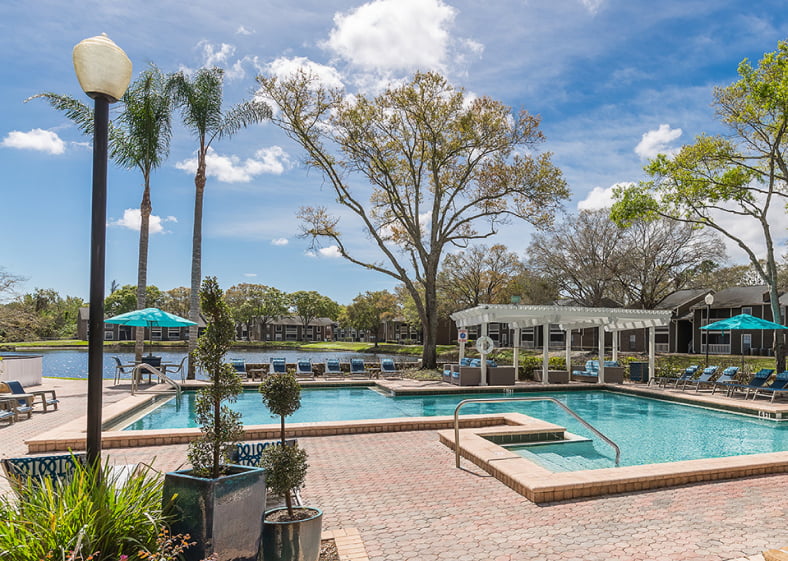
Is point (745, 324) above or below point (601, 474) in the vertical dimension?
above

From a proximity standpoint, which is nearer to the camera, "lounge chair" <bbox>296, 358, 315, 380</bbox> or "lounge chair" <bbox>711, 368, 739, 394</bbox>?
"lounge chair" <bbox>711, 368, 739, 394</bbox>

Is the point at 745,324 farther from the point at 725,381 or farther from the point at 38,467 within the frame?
the point at 38,467

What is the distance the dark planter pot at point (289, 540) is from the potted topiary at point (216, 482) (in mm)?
118

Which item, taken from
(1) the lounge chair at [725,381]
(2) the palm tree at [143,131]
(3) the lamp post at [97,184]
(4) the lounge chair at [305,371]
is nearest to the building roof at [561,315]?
(1) the lounge chair at [725,381]

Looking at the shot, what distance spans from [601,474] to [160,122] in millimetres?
17952

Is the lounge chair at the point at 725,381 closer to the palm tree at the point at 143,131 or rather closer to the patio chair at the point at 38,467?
the patio chair at the point at 38,467

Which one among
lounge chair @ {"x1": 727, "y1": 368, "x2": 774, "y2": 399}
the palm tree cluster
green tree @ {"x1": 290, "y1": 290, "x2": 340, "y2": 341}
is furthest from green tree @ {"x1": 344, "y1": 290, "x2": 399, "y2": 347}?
lounge chair @ {"x1": 727, "y1": 368, "x2": 774, "y2": 399}

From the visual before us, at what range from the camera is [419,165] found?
950 inches

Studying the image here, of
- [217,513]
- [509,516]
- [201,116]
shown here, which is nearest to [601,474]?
[509,516]

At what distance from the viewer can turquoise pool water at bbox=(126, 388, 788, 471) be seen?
350 inches

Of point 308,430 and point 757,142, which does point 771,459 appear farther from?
point 757,142

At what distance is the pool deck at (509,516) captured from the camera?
420 cm

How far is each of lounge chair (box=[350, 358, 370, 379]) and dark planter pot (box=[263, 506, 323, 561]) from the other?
53.4ft

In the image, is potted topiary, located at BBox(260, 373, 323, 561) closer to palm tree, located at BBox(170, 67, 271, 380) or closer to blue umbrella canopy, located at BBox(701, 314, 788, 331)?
palm tree, located at BBox(170, 67, 271, 380)
